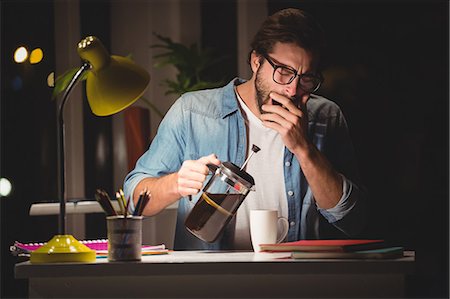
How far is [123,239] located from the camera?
2.01 meters

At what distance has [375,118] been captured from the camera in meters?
3.37

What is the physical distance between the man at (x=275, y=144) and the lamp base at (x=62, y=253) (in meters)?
0.71

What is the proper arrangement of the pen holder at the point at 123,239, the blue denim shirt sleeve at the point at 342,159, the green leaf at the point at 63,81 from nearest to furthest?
1. the pen holder at the point at 123,239
2. the blue denim shirt sleeve at the point at 342,159
3. the green leaf at the point at 63,81

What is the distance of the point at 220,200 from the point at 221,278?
25 centimetres

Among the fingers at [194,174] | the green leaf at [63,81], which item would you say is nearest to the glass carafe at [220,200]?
the fingers at [194,174]

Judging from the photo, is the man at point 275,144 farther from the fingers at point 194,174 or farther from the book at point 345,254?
the book at point 345,254

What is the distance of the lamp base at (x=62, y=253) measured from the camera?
201 centimetres

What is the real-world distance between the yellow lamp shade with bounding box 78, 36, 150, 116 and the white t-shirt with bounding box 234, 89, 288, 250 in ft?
2.47

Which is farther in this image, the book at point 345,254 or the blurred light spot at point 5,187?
the blurred light spot at point 5,187

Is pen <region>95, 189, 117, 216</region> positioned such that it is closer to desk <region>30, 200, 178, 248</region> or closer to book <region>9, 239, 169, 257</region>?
book <region>9, 239, 169, 257</region>

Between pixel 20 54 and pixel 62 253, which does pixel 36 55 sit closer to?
pixel 20 54

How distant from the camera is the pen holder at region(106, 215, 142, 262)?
78.9 inches

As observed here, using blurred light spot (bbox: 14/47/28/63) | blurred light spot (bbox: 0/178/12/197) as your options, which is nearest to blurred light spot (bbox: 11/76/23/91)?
blurred light spot (bbox: 14/47/28/63)

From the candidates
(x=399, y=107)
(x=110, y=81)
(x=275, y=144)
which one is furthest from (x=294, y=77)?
(x=110, y=81)
